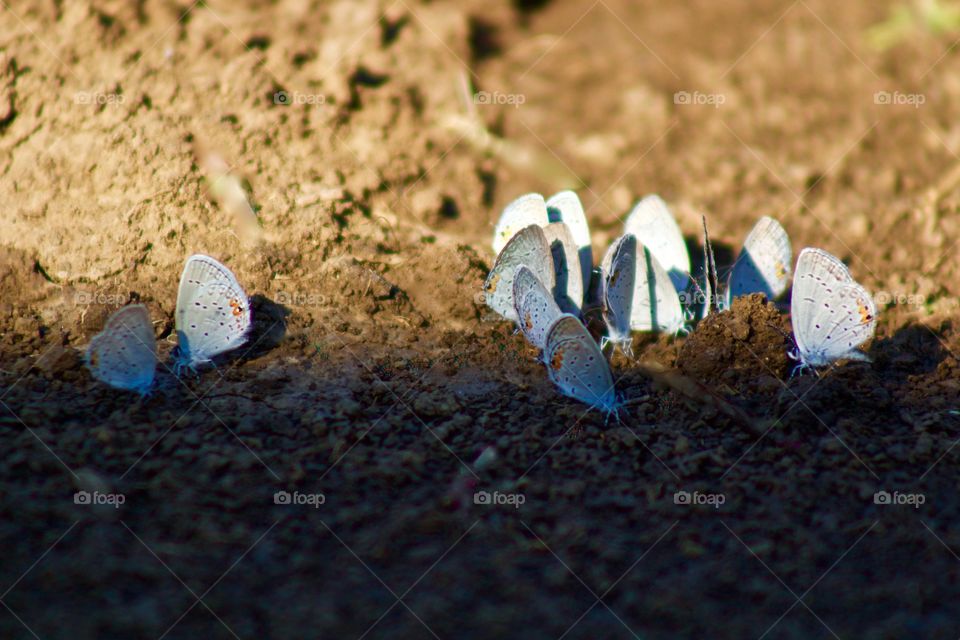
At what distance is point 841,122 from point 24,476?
5849 millimetres

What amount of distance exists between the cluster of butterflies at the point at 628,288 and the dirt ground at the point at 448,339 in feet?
0.58

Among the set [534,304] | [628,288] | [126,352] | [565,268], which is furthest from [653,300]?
[126,352]

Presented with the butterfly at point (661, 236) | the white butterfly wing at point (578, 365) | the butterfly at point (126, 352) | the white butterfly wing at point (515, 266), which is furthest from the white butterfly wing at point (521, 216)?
the butterfly at point (126, 352)

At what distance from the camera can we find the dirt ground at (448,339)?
3041mm

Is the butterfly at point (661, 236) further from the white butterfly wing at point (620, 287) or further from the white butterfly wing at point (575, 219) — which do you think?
the white butterfly wing at point (620, 287)

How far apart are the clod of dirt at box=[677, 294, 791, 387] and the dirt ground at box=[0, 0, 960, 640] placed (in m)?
0.02

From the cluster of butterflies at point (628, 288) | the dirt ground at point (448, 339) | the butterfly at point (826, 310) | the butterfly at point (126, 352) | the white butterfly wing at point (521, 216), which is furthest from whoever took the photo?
the white butterfly wing at point (521, 216)

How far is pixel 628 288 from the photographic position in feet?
14.7

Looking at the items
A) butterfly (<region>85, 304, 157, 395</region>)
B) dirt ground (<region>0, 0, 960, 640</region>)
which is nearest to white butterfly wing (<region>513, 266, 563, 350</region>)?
dirt ground (<region>0, 0, 960, 640</region>)

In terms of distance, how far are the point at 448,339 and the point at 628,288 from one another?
3.18ft

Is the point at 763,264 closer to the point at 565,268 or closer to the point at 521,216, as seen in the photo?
the point at 565,268

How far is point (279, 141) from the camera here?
505 centimetres

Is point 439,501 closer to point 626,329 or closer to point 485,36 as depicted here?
point 626,329

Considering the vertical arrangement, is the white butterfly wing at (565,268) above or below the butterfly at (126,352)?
above
